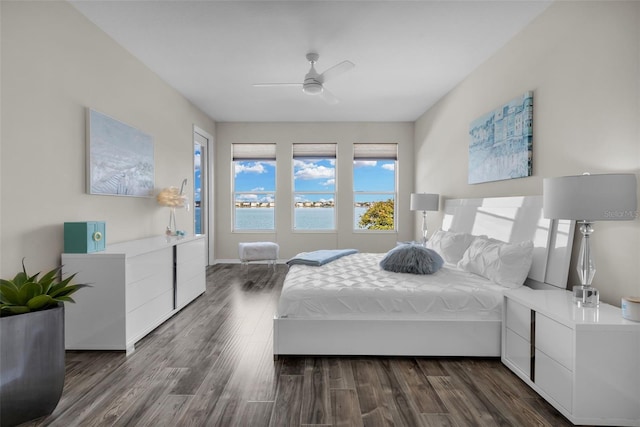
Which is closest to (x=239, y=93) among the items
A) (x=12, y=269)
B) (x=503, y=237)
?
(x=12, y=269)

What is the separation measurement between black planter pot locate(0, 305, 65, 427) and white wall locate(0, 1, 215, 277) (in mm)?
691

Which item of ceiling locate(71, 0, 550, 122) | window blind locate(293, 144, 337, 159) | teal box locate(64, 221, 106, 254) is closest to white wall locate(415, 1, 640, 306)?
ceiling locate(71, 0, 550, 122)

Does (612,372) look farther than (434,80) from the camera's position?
No

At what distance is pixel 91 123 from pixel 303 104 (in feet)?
10.0

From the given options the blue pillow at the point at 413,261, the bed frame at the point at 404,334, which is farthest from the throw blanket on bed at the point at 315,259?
the bed frame at the point at 404,334

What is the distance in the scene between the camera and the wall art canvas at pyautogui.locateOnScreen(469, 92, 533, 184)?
287cm

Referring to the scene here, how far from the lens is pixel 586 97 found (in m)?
2.28

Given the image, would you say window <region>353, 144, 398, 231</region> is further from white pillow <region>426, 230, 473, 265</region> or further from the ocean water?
white pillow <region>426, 230, 473, 265</region>

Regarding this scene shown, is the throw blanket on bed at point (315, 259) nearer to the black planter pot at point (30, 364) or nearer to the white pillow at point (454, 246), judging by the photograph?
the white pillow at point (454, 246)

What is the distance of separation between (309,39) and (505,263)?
2609 millimetres

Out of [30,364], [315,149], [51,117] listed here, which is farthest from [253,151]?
[30,364]

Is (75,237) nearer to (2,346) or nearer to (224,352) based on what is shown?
(2,346)

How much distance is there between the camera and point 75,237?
252 centimetres

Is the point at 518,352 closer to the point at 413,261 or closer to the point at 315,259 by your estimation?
the point at 413,261
